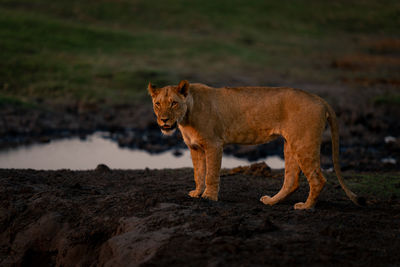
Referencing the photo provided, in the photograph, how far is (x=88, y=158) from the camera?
14.9 metres

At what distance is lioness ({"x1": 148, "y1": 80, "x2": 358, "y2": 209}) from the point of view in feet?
24.3

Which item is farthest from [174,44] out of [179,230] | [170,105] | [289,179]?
[179,230]

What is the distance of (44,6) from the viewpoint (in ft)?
125

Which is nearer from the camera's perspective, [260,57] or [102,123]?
[102,123]

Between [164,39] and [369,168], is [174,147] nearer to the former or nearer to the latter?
[369,168]

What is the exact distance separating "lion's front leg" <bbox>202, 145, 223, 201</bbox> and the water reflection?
647cm

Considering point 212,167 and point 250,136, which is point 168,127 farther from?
point 250,136

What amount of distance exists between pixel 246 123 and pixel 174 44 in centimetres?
2563

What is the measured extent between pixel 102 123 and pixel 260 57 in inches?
585

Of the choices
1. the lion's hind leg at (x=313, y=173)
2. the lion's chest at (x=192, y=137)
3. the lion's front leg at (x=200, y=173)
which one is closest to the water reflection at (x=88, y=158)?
the lion's front leg at (x=200, y=173)

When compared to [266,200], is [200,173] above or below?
above

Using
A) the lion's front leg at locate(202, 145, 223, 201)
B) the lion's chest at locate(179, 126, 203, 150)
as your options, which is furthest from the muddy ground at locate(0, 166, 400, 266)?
the lion's chest at locate(179, 126, 203, 150)

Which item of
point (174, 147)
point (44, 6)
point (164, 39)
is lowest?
point (174, 147)

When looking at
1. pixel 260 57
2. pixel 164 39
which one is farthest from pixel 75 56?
pixel 260 57
